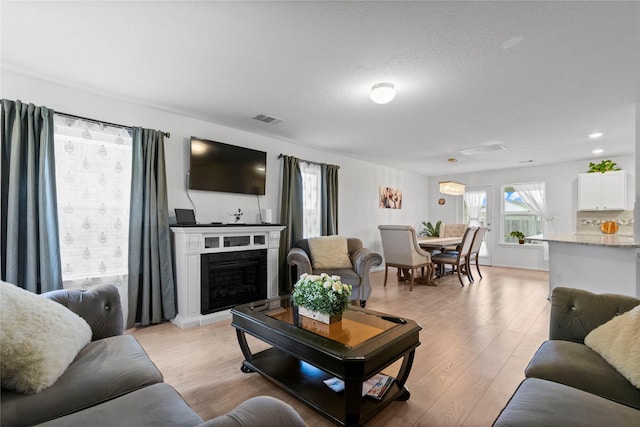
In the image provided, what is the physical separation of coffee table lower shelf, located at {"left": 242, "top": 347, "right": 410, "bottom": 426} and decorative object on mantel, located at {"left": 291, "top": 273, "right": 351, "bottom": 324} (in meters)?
0.33

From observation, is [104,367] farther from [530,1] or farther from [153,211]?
[530,1]

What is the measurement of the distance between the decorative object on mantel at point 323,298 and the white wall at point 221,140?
7.03 feet

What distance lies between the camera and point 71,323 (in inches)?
57.4

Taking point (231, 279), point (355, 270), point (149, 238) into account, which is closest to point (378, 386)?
point (355, 270)

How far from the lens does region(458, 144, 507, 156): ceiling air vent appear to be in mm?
4727

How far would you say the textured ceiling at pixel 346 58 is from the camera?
68.6 inches

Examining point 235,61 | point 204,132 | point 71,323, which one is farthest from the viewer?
point 204,132

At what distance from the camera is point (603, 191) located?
16.6ft

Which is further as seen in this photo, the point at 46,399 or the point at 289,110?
the point at 289,110

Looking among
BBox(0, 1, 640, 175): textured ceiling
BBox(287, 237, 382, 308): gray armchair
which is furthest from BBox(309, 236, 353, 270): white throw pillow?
BBox(0, 1, 640, 175): textured ceiling

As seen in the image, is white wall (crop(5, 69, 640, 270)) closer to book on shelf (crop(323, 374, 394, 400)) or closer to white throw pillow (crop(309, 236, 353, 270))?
white throw pillow (crop(309, 236, 353, 270))

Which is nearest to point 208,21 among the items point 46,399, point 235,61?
point 235,61

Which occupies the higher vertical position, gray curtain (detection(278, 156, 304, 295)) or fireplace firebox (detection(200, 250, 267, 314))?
gray curtain (detection(278, 156, 304, 295))

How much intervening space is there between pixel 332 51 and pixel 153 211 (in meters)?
2.39
